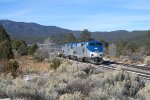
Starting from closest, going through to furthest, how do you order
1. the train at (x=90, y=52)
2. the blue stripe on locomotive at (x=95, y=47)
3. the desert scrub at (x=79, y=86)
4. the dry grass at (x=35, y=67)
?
the desert scrub at (x=79, y=86)
the dry grass at (x=35, y=67)
the train at (x=90, y=52)
the blue stripe on locomotive at (x=95, y=47)

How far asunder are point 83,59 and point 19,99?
35.9 metres

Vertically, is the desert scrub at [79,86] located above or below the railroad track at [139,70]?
above

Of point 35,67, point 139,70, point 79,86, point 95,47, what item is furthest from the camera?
point 95,47

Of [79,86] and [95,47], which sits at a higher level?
[79,86]

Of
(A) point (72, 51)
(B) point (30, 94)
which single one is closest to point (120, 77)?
(B) point (30, 94)

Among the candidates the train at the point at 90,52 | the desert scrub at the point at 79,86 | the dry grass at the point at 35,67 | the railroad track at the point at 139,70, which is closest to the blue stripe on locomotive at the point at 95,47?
the train at the point at 90,52

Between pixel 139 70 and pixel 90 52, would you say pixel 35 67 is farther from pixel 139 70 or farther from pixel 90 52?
pixel 90 52

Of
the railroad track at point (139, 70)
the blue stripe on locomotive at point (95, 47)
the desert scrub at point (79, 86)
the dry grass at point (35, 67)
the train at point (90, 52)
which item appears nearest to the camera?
the desert scrub at point (79, 86)

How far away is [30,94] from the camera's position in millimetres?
12633

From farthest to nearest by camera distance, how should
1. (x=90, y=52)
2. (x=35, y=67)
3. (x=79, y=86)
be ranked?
(x=90, y=52)
(x=35, y=67)
(x=79, y=86)

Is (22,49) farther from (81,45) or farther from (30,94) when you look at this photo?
(30,94)

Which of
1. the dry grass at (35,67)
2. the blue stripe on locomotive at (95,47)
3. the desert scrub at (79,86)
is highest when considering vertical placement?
the desert scrub at (79,86)

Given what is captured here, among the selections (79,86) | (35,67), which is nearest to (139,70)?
(35,67)

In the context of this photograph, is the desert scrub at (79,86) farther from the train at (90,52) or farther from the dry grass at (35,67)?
the train at (90,52)
